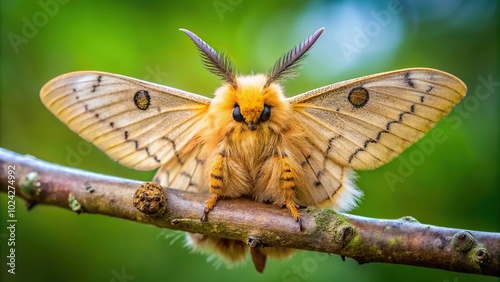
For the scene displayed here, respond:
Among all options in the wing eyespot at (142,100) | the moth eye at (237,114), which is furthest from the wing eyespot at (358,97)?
the wing eyespot at (142,100)

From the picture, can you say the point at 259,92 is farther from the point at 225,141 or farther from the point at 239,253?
the point at 239,253

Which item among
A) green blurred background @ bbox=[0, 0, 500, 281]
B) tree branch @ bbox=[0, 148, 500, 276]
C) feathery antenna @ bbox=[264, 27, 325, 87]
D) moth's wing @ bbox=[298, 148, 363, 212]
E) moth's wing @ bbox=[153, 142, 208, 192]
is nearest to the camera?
tree branch @ bbox=[0, 148, 500, 276]

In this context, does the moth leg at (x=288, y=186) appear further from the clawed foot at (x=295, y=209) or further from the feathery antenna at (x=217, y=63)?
the feathery antenna at (x=217, y=63)

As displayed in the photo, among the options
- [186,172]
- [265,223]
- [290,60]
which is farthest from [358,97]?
[186,172]

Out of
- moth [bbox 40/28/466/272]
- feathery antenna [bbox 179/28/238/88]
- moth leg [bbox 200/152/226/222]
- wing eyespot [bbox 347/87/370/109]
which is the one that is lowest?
moth leg [bbox 200/152/226/222]

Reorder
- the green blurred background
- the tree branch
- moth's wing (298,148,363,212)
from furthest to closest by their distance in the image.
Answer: the green blurred background < moth's wing (298,148,363,212) < the tree branch

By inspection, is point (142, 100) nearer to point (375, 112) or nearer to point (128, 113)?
point (128, 113)

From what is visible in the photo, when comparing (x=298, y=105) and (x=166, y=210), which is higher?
(x=298, y=105)

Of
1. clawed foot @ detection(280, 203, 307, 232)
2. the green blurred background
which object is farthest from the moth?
the green blurred background

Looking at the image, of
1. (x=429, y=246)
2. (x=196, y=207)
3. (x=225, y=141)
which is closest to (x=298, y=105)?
(x=225, y=141)

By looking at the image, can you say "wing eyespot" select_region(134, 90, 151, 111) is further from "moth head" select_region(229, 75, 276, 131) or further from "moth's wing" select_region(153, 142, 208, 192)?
"moth head" select_region(229, 75, 276, 131)
